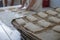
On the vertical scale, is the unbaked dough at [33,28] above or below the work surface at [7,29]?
above

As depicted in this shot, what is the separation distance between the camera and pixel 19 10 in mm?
2746

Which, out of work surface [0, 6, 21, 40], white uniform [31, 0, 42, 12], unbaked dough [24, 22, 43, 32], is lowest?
work surface [0, 6, 21, 40]

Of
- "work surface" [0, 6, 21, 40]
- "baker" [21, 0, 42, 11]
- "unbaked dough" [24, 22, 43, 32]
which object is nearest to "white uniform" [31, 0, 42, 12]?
"baker" [21, 0, 42, 11]

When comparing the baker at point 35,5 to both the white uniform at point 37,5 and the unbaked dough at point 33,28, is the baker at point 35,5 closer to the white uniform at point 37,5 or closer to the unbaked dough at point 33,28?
the white uniform at point 37,5

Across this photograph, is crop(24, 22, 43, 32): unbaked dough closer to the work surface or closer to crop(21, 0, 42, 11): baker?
the work surface

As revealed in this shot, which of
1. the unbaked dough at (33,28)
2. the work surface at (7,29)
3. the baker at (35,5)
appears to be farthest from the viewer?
the baker at (35,5)

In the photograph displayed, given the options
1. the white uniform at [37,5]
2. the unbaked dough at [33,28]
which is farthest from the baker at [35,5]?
the unbaked dough at [33,28]

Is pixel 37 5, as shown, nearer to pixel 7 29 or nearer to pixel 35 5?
pixel 35 5

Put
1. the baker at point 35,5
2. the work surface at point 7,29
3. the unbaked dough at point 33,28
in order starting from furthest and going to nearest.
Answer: the baker at point 35,5 < the work surface at point 7,29 < the unbaked dough at point 33,28

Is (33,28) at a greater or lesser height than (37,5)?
greater

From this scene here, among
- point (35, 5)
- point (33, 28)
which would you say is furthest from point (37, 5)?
point (33, 28)

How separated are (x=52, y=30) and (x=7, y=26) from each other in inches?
43.2

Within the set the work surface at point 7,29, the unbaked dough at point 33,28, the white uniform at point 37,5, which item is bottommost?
the work surface at point 7,29

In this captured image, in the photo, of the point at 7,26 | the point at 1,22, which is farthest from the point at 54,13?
the point at 1,22
